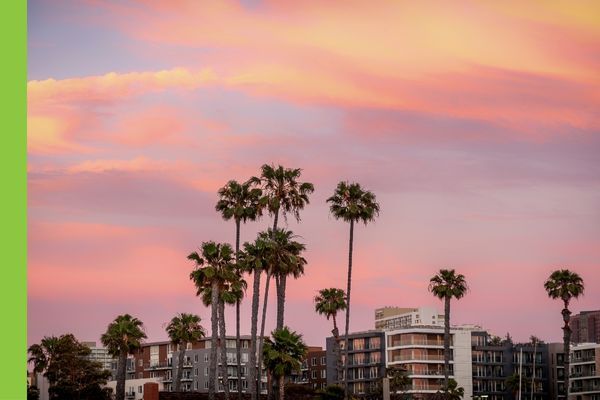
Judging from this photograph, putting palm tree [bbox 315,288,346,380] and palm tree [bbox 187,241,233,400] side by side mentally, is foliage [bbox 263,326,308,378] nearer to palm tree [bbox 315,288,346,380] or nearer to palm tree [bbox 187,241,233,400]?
palm tree [bbox 187,241,233,400]

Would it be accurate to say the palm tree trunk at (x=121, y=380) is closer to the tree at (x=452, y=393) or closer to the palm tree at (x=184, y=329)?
the palm tree at (x=184, y=329)

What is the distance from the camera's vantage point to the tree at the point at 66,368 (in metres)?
171

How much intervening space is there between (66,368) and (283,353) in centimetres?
7661

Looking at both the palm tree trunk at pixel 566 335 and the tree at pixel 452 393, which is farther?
the tree at pixel 452 393

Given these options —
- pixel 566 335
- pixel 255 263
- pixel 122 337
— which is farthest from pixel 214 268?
pixel 566 335

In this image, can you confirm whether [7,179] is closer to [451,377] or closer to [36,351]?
[36,351]

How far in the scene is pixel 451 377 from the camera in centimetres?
19938

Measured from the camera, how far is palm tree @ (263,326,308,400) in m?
104

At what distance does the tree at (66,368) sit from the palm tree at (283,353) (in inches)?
2877

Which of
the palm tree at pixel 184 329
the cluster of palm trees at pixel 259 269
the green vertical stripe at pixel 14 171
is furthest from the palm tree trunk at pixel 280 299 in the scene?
the green vertical stripe at pixel 14 171

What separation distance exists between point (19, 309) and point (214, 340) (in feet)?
252

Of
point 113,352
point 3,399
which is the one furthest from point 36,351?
point 3,399

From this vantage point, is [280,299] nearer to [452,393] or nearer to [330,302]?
[330,302]

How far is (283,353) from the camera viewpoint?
343 ft
